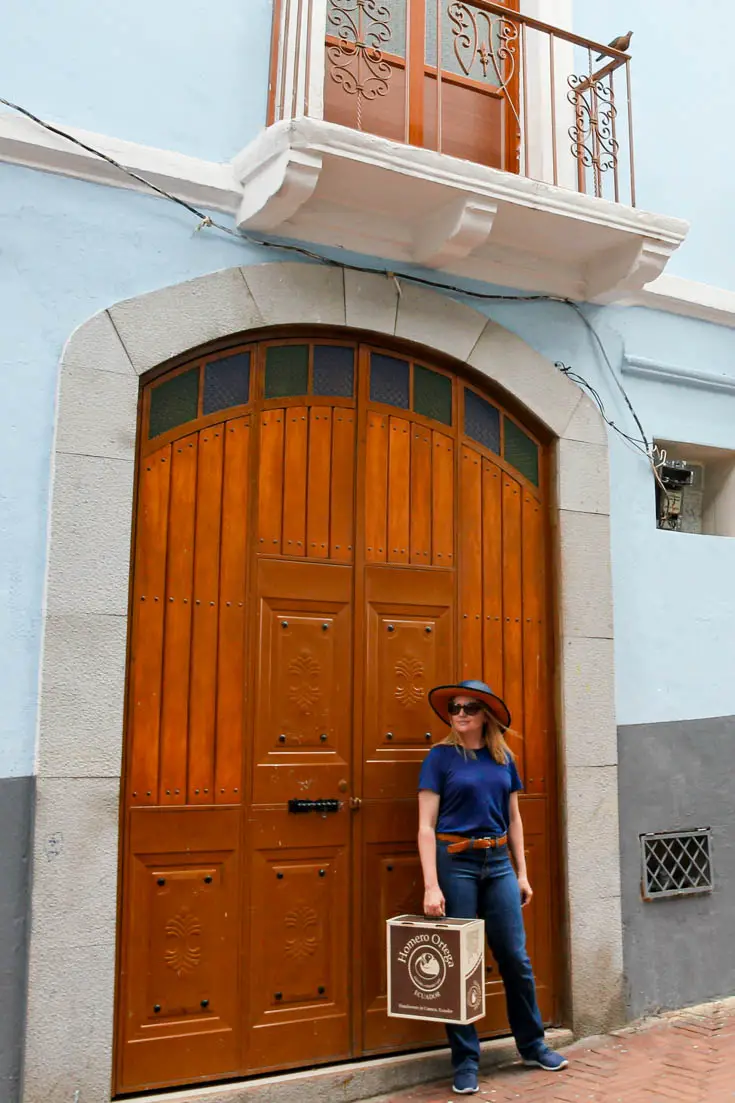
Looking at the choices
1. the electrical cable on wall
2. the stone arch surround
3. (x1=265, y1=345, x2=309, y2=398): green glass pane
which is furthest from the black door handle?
the electrical cable on wall

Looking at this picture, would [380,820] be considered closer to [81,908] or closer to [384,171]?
[81,908]

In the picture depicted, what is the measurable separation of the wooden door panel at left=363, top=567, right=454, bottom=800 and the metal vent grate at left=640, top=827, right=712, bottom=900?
1621mm

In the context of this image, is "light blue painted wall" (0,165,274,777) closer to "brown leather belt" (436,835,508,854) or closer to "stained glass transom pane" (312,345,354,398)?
"stained glass transom pane" (312,345,354,398)

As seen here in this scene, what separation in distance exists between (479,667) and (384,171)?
Answer: 2.61 meters

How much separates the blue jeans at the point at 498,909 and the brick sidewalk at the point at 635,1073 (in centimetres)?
22

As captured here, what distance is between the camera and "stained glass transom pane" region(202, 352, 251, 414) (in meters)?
5.34

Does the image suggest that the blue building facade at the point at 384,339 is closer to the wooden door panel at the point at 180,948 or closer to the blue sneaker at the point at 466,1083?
the wooden door panel at the point at 180,948

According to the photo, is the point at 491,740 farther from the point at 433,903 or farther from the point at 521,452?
the point at 521,452

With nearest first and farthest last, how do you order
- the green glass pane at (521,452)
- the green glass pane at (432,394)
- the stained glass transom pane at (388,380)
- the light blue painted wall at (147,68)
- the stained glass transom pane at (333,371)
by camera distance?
the light blue painted wall at (147,68) → the stained glass transom pane at (333,371) → the stained glass transom pane at (388,380) → the green glass pane at (432,394) → the green glass pane at (521,452)

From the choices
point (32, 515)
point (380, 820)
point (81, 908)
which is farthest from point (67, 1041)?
point (32, 515)

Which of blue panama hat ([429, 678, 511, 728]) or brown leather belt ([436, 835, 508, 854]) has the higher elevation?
blue panama hat ([429, 678, 511, 728])

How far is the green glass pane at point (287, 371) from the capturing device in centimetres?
552

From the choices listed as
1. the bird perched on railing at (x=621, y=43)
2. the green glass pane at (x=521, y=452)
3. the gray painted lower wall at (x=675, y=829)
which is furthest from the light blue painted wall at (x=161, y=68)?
the gray painted lower wall at (x=675, y=829)

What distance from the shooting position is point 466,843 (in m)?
5.18
